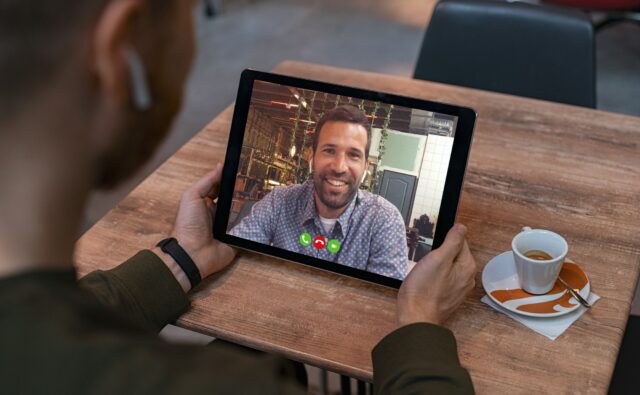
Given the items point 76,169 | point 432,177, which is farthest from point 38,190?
point 432,177

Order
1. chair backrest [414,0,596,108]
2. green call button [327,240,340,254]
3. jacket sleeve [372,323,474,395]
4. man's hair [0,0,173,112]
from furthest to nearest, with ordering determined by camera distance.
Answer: chair backrest [414,0,596,108]
green call button [327,240,340,254]
jacket sleeve [372,323,474,395]
man's hair [0,0,173,112]

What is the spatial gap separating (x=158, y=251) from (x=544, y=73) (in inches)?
38.8

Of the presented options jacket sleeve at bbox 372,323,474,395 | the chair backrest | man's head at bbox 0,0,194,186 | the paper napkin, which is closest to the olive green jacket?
man's head at bbox 0,0,194,186

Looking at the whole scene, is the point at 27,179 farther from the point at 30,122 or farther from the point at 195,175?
the point at 195,175

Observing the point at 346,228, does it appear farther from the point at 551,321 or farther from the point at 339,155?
the point at 551,321

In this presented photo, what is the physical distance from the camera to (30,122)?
20.7 inches

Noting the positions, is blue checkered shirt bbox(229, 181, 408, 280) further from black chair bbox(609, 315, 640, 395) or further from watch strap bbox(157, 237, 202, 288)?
black chair bbox(609, 315, 640, 395)

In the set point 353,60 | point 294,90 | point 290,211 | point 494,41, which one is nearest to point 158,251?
point 290,211

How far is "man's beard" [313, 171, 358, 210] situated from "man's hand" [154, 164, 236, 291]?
0.54ft

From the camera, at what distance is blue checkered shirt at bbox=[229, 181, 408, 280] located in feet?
3.45

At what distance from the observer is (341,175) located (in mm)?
1075

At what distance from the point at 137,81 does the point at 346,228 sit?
539mm

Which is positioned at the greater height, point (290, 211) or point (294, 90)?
point (294, 90)

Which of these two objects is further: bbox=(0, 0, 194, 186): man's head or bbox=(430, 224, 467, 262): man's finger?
bbox=(430, 224, 467, 262): man's finger
